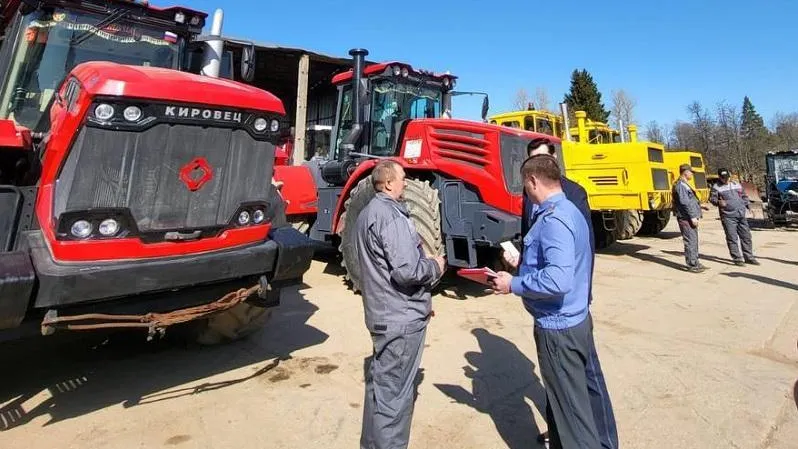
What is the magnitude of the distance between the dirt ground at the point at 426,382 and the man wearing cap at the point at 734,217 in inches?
119

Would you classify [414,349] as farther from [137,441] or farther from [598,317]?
[598,317]

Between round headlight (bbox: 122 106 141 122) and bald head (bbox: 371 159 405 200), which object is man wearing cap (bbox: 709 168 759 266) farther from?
round headlight (bbox: 122 106 141 122)

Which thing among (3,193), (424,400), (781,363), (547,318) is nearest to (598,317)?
(781,363)

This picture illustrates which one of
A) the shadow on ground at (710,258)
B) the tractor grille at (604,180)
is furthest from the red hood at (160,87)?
the shadow on ground at (710,258)

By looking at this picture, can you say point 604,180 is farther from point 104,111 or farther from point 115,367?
point 104,111

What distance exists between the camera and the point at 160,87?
2814 mm

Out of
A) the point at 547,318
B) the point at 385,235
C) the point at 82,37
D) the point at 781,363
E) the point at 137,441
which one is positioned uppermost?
the point at 82,37

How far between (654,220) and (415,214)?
9.28 m

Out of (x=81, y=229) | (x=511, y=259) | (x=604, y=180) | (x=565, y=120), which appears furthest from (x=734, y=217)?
(x=81, y=229)

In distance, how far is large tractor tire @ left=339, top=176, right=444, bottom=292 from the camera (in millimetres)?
5488

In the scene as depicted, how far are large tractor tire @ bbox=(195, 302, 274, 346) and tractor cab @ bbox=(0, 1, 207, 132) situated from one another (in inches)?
78.7

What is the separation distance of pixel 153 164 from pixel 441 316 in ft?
11.6

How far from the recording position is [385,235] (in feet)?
8.33

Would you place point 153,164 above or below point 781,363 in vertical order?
above
